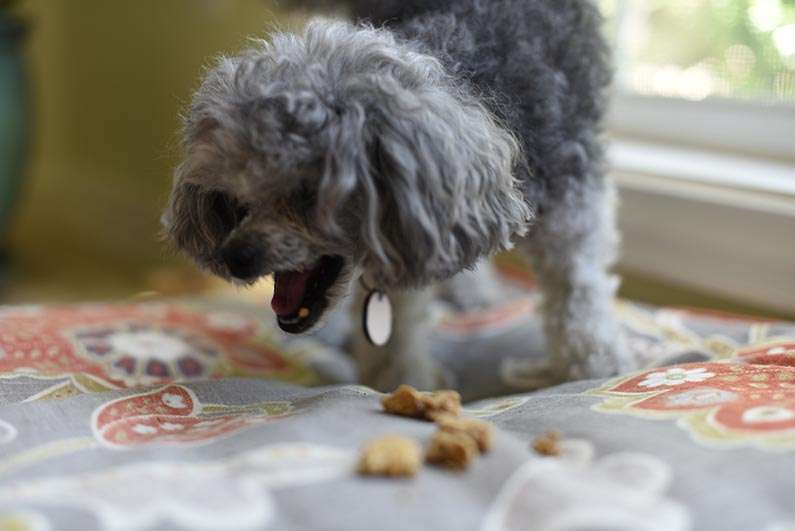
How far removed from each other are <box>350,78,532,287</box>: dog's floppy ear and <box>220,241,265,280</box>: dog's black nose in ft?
0.33

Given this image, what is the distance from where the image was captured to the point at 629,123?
162cm

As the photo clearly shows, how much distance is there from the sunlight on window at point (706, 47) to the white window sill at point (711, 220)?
0.11 m

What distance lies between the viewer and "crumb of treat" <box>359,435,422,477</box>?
0.68 metres

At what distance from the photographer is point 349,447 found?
733 mm

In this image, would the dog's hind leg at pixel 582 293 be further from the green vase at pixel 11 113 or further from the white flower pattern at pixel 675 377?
the green vase at pixel 11 113

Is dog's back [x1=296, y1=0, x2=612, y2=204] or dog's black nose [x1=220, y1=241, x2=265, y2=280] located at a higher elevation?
dog's back [x1=296, y1=0, x2=612, y2=204]

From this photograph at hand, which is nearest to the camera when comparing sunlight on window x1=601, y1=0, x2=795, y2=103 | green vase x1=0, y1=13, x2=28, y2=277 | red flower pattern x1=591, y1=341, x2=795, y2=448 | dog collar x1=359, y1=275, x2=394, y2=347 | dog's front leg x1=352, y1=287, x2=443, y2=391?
red flower pattern x1=591, y1=341, x2=795, y2=448

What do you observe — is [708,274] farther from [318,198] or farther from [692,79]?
[318,198]

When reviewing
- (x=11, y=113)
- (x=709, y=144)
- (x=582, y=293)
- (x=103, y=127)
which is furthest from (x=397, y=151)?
(x=103, y=127)

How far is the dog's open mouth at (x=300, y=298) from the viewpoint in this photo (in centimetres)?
94

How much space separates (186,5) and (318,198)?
1.50 m

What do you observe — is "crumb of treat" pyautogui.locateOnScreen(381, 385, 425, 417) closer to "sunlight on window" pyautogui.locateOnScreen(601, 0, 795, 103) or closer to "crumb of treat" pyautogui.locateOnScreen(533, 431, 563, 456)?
"crumb of treat" pyautogui.locateOnScreen(533, 431, 563, 456)

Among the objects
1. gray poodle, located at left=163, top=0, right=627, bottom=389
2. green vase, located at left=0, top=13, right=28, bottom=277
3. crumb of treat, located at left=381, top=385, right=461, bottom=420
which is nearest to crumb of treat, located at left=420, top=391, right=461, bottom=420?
crumb of treat, located at left=381, top=385, right=461, bottom=420

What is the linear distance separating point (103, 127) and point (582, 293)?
187 cm
